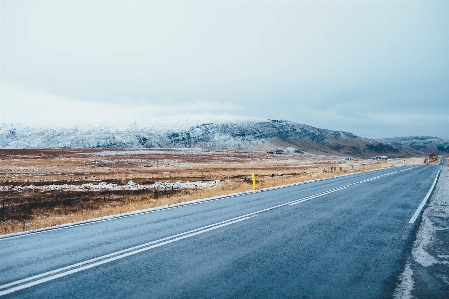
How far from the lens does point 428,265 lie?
6.88 metres

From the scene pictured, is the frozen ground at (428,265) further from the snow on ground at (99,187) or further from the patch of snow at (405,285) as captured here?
the snow on ground at (99,187)

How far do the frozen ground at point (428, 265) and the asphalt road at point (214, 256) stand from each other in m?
0.22

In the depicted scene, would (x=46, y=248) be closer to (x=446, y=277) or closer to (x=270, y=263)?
(x=270, y=263)

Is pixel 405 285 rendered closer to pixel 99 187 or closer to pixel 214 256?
pixel 214 256

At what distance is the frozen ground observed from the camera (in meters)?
5.58

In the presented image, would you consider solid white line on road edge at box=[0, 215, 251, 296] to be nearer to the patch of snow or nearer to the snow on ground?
the patch of snow

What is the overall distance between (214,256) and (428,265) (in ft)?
14.4

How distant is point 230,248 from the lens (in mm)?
7902

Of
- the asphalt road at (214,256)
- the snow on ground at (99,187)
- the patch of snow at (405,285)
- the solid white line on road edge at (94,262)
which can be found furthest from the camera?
the snow on ground at (99,187)

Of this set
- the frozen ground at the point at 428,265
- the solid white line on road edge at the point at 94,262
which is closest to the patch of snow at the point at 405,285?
the frozen ground at the point at 428,265

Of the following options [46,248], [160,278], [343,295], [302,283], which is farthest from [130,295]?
[46,248]

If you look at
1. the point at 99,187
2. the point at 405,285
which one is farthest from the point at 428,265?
the point at 99,187

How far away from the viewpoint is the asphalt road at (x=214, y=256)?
5.52 metres

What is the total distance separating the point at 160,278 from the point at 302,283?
8.12 feet
